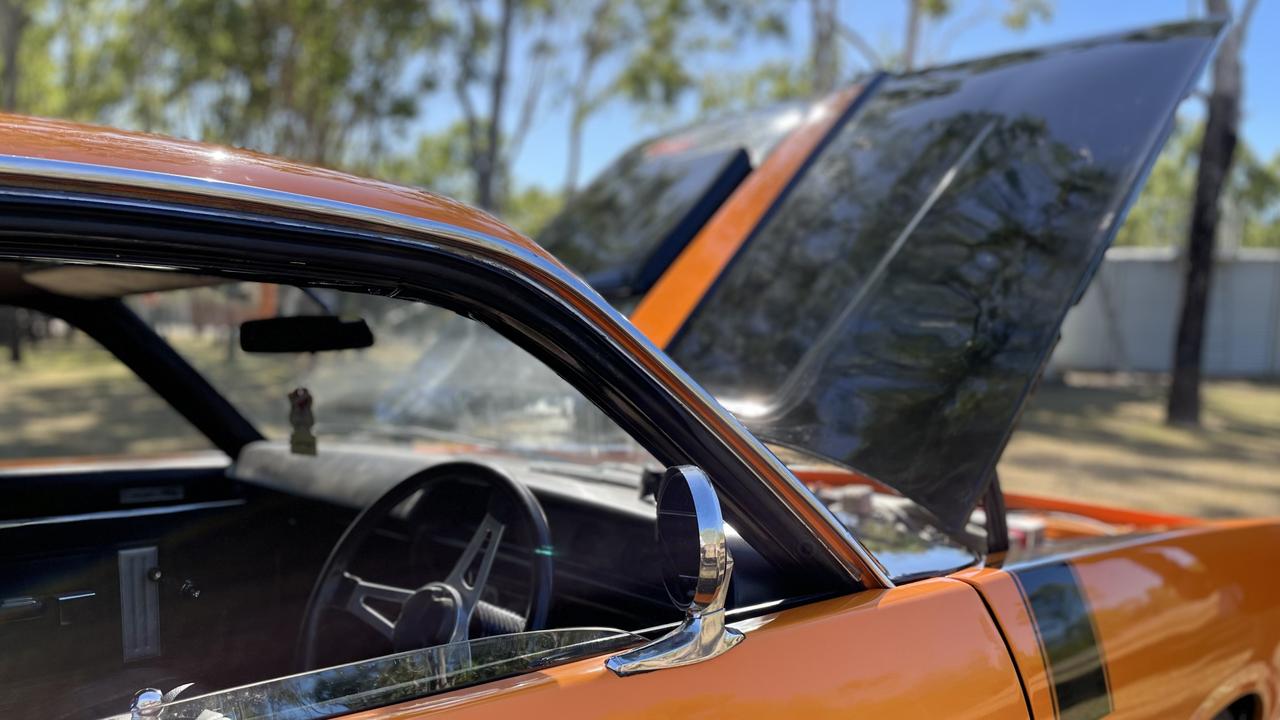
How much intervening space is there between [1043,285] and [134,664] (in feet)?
6.23

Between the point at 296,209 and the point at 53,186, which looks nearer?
the point at 53,186

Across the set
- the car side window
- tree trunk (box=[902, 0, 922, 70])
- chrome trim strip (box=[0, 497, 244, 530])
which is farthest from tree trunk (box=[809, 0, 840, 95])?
chrome trim strip (box=[0, 497, 244, 530])

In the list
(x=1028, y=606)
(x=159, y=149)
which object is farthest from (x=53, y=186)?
(x=1028, y=606)

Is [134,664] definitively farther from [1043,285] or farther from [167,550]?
[1043,285]

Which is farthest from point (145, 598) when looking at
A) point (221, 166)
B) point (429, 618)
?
point (221, 166)

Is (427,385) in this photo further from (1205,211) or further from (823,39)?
(823,39)

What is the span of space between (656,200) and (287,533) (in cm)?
196

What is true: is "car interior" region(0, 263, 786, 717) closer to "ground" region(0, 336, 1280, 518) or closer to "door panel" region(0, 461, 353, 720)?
"door panel" region(0, 461, 353, 720)

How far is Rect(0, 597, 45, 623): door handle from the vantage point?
66.8 inches

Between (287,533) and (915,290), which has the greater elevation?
(915,290)

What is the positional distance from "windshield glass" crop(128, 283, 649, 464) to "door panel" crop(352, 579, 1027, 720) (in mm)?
700

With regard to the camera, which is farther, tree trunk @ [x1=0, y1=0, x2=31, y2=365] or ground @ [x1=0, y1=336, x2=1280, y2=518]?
tree trunk @ [x1=0, y1=0, x2=31, y2=365]

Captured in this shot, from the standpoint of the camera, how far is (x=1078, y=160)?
92.4 inches

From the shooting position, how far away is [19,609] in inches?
67.7
